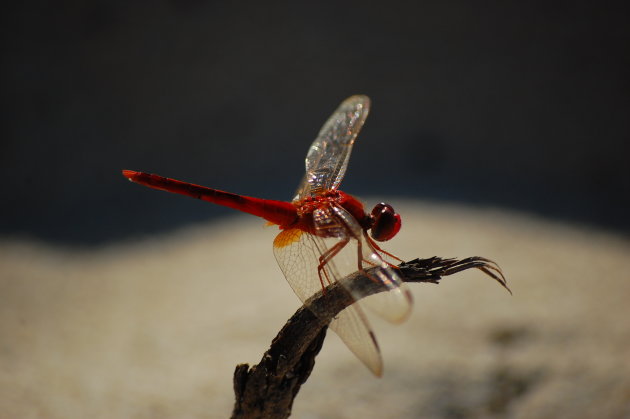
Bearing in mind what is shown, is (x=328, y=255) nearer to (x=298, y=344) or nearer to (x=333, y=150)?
(x=298, y=344)

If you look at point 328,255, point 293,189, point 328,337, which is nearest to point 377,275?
point 328,255

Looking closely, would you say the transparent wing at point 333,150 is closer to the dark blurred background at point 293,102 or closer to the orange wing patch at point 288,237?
the orange wing patch at point 288,237

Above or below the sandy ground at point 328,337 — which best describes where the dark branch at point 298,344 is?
below

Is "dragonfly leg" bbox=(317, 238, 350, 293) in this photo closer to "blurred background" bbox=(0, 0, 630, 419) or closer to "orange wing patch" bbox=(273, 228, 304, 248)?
"orange wing patch" bbox=(273, 228, 304, 248)

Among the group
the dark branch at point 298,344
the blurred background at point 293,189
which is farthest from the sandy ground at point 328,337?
the dark branch at point 298,344

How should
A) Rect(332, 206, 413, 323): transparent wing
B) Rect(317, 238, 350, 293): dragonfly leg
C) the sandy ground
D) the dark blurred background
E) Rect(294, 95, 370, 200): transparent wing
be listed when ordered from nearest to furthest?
Rect(332, 206, 413, 323): transparent wing, Rect(317, 238, 350, 293): dragonfly leg, Rect(294, 95, 370, 200): transparent wing, the sandy ground, the dark blurred background

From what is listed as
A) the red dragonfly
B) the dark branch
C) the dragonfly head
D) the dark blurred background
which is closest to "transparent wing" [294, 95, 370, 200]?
the red dragonfly

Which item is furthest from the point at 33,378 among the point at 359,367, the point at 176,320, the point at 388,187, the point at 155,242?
the point at 388,187
